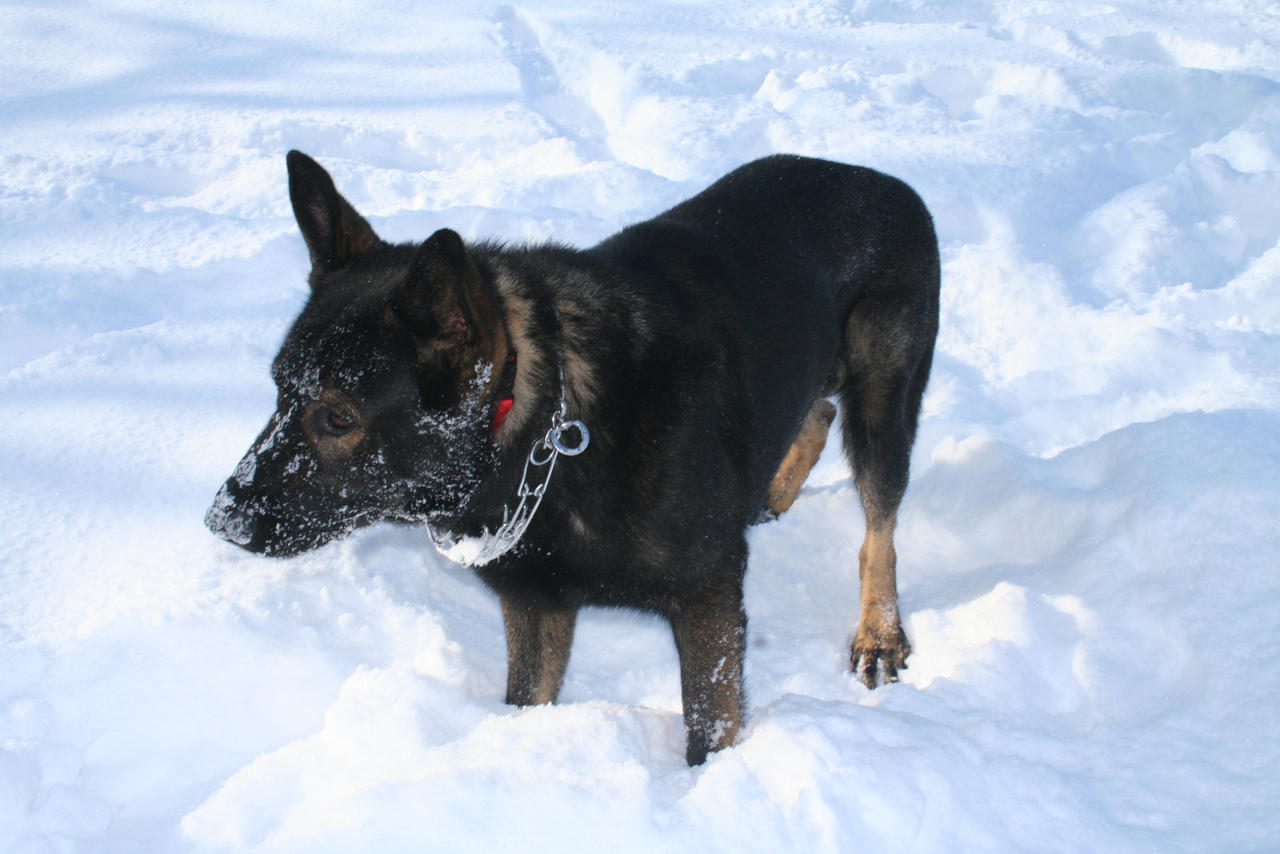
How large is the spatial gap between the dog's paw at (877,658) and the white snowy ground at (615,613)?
0.07 m

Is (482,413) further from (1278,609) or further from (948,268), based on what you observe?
(948,268)

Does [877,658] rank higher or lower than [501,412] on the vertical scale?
lower

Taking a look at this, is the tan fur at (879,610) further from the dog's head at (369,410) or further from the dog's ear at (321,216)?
the dog's ear at (321,216)

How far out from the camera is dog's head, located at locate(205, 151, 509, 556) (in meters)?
2.15

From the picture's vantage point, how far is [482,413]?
7.41ft

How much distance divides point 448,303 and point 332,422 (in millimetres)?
472

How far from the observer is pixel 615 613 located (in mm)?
3555

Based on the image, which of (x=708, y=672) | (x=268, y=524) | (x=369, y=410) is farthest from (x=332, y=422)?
(x=708, y=672)

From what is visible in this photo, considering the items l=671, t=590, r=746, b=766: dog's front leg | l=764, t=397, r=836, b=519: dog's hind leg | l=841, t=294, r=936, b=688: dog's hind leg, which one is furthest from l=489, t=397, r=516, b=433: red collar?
l=764, t=397, r=836, b=519: dog's hind leg

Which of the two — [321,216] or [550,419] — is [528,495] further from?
[321,216]

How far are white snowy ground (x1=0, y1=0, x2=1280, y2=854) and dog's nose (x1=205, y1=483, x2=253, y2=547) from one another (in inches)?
24.9

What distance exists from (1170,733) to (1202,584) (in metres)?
0.70

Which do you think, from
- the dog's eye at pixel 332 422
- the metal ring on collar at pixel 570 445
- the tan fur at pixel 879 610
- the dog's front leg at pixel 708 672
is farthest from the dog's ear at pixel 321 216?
the tan fur at pixel 879 610

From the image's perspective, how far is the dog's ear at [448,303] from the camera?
1.95 meters
